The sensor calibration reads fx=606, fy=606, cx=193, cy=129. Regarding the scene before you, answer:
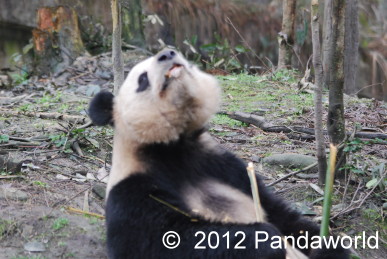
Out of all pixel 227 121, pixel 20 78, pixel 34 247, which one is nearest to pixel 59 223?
pixel 34 247

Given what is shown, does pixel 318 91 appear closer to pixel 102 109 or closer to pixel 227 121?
pixel 102 109

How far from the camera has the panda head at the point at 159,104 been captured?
3902 millimetres

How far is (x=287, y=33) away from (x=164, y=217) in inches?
305

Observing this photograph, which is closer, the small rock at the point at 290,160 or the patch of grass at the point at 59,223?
the patch of grass at the point at 59,223

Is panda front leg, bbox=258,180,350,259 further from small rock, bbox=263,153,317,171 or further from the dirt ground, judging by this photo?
small rock, bbox=263,153,317,171

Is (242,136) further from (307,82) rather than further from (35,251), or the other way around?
(35,251)

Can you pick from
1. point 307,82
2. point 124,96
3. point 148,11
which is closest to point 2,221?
point 124,96

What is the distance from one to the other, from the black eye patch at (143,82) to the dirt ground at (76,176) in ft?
4.12

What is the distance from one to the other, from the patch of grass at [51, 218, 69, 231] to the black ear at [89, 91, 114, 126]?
0.93 metres

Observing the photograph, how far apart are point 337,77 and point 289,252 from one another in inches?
70.6

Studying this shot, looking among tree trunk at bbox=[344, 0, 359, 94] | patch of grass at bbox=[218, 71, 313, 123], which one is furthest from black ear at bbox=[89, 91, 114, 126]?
tree trunk at bbox=[344, 0, 359, 94]

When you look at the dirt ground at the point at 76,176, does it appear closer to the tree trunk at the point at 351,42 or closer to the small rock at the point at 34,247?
the small rock at the point at 34,247

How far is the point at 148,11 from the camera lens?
46.8 feet

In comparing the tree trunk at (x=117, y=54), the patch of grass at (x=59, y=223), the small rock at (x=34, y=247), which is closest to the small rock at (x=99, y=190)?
the patch of grass at (x=59, y=223)
